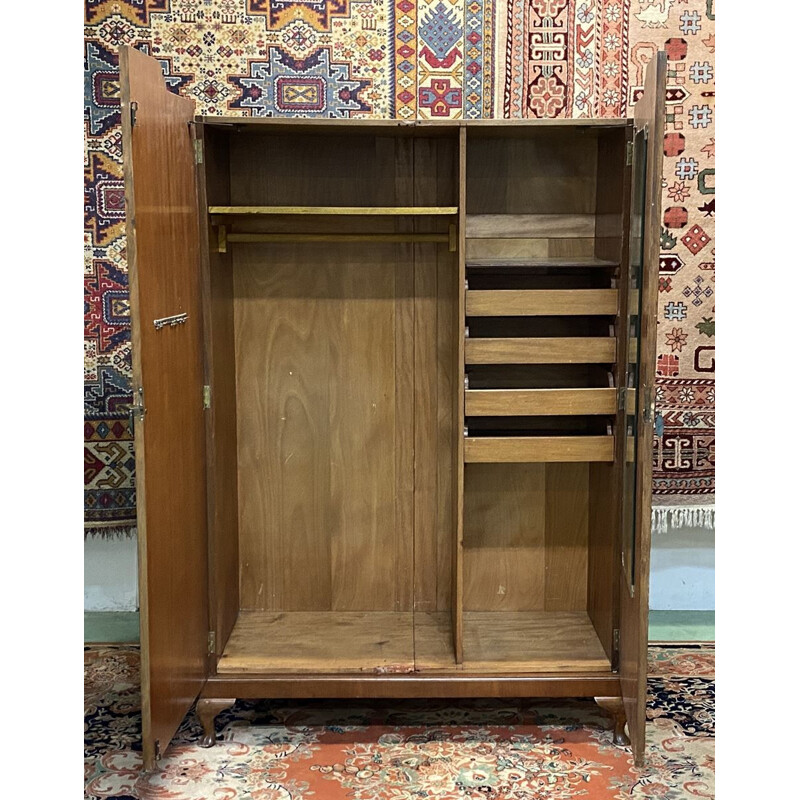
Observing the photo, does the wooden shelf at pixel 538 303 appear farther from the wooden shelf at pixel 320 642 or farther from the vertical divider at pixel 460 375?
the wooden shelf at pixel 320 642

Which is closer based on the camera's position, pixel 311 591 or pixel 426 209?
pixel 426 209

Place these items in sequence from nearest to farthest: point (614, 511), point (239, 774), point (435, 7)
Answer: point (239, 774) < point (614, 511) < point (435, 7)

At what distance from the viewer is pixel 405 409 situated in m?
3.42

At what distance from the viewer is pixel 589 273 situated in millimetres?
3271

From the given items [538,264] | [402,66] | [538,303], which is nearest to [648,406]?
[538,303]

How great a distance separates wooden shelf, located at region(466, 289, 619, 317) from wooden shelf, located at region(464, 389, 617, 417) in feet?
0.83

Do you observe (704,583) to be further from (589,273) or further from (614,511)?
(589,273)

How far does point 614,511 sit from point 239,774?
1429mm

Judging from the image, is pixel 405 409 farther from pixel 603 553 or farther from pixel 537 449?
pixel 603 553

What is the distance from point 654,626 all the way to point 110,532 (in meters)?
2.16

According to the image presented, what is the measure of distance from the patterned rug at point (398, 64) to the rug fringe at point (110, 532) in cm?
82

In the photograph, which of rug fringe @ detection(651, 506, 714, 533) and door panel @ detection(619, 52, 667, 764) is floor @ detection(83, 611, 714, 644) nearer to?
rug fringe @ detection(651, 506, 714, 533)

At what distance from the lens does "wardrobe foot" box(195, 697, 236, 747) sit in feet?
9.77

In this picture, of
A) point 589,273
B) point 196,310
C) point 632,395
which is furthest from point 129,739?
point 589,273
